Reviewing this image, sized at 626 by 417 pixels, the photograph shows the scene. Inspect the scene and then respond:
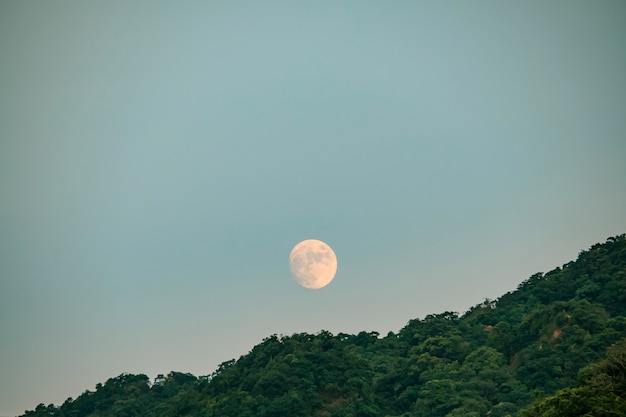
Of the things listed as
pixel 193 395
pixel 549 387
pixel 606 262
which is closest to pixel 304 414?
pixel 193 395

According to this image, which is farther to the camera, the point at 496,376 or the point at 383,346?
the point at 383,346

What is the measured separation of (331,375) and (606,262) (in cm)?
4218

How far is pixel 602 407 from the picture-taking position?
44938 mm

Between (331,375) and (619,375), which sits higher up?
(331,375)

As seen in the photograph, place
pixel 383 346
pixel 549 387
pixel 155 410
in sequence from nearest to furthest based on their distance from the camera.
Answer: pixel 549 387 → pixel 155 410 → pixel 383 346

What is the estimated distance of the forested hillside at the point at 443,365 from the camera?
78.7 metres

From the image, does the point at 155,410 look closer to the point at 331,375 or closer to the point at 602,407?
the point at 331,375

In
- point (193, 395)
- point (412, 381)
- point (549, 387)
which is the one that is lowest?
point (549, 387)

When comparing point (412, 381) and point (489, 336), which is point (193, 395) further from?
point (489, 336)

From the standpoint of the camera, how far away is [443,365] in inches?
3487

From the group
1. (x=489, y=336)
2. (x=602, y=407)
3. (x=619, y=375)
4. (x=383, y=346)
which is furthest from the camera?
(x=383, y=346)

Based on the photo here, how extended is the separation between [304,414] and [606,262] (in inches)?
1895

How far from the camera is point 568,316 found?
3324 inches

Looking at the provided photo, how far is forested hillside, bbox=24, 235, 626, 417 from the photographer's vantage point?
78.7 m
